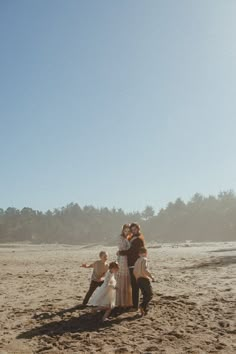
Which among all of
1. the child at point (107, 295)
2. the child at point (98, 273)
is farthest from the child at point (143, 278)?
the child at point (98, 273)

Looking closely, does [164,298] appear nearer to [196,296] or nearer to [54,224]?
[196,296]

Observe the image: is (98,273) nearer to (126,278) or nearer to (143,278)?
(126,278)

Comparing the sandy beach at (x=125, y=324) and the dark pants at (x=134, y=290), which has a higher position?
the dark pants at (x=134, y=290)

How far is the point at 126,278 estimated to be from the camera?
9344mm

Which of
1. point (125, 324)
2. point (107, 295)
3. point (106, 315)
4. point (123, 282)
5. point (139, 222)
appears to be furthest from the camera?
point (139, 222)

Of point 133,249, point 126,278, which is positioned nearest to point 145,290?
point 126,278

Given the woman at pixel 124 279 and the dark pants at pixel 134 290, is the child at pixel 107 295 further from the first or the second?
the dark pants at pixel 134 290

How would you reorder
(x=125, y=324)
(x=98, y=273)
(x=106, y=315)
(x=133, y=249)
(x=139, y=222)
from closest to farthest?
(x=125, y=324) < (x=106, y=315) < (x=133, y=249) < (x=98, y=273) < (x=139, y=222)

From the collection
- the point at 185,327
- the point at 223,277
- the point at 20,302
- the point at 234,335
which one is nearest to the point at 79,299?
the point at 20,302

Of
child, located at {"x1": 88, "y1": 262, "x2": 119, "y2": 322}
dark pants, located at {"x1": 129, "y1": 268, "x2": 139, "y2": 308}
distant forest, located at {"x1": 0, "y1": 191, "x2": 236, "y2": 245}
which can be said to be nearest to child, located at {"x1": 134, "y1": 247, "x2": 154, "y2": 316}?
dark pants, located at {"x1": 129, "y1": 268, "x2": 139, "y2": 308}

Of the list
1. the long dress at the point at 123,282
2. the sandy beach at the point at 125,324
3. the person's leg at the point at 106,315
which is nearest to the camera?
the sandy beach at the point at 125,324

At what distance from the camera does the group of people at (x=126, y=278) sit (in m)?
8.73

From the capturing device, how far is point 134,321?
8.09m

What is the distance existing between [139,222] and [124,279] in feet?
378
